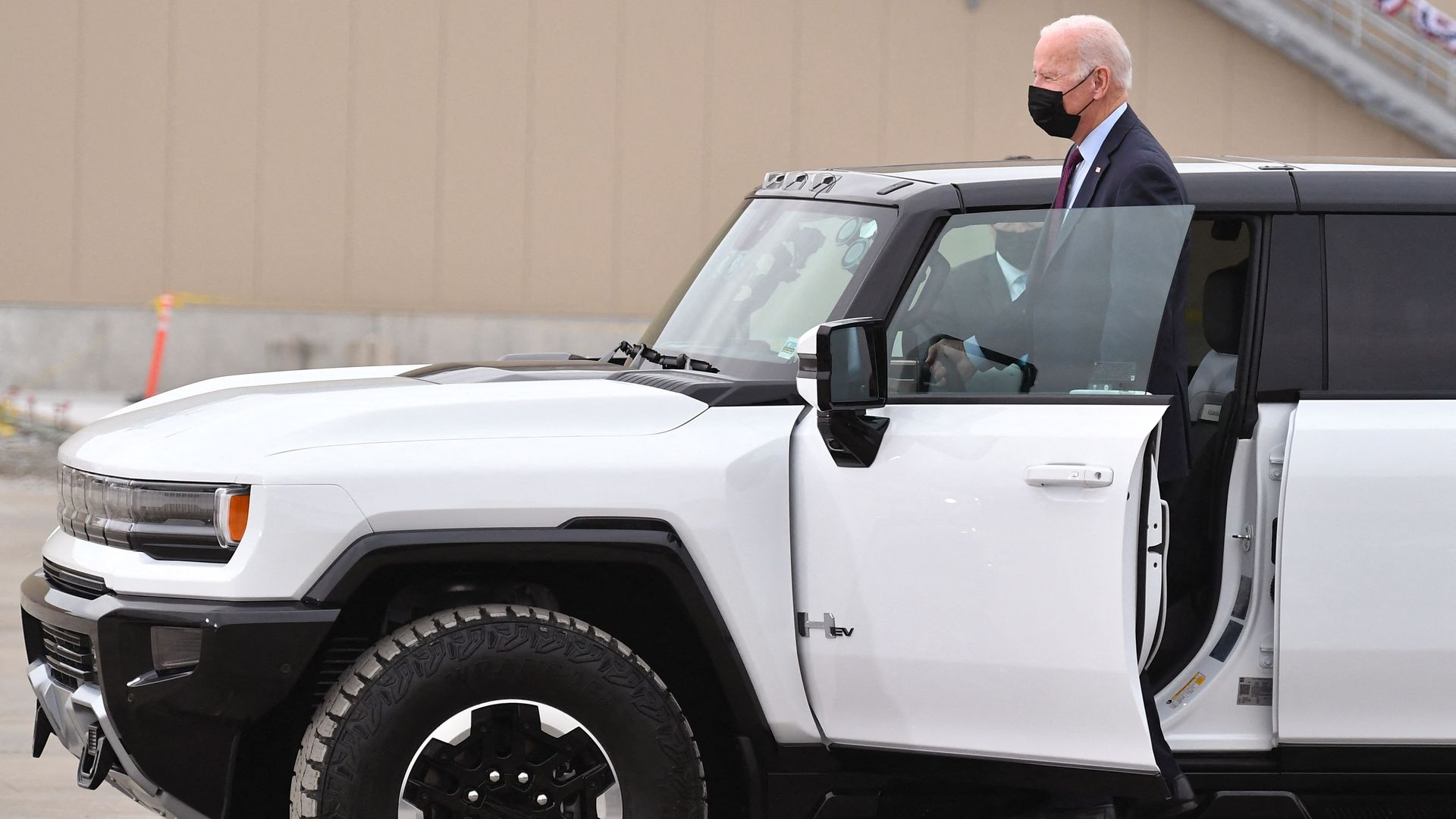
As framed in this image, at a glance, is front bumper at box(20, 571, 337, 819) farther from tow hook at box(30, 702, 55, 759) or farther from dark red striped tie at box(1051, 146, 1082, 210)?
dark red striped tie at box(1051, 146, 1082, 210)

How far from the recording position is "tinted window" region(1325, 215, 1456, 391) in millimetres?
3779

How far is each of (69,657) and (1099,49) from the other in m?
2.75

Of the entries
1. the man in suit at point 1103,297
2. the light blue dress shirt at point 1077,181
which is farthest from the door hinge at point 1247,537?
the light blue dress shirt at point 1077,181

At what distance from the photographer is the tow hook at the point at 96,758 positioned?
3463 mm

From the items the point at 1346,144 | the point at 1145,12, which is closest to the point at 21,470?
the point at 1145,12

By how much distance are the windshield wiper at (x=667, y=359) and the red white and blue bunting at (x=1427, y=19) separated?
14582mm

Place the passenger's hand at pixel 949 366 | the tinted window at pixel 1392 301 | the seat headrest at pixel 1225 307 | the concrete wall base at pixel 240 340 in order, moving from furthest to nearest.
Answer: the concrete wall base at pixel 240 340
the seat headrest at pixel 1225 307
the tinted window at pixel 1392 301
the passenger's hand at pixel 949 366

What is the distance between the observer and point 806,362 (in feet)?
11.3

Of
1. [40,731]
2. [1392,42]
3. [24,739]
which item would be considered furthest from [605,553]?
[1392,42]

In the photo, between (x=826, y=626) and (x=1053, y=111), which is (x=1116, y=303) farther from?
(x=826, y=626)

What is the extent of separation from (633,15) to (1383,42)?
7.78m

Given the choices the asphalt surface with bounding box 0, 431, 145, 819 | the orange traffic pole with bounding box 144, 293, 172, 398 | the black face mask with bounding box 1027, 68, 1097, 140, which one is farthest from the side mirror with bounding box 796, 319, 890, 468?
the orange traffic pole with bounding box 144, 293, 172, 398

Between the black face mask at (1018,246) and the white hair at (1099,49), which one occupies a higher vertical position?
the white hair at (1099,49)

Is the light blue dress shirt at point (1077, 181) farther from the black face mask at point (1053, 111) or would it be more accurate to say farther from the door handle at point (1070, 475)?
the door handle at point (1070, 475)
